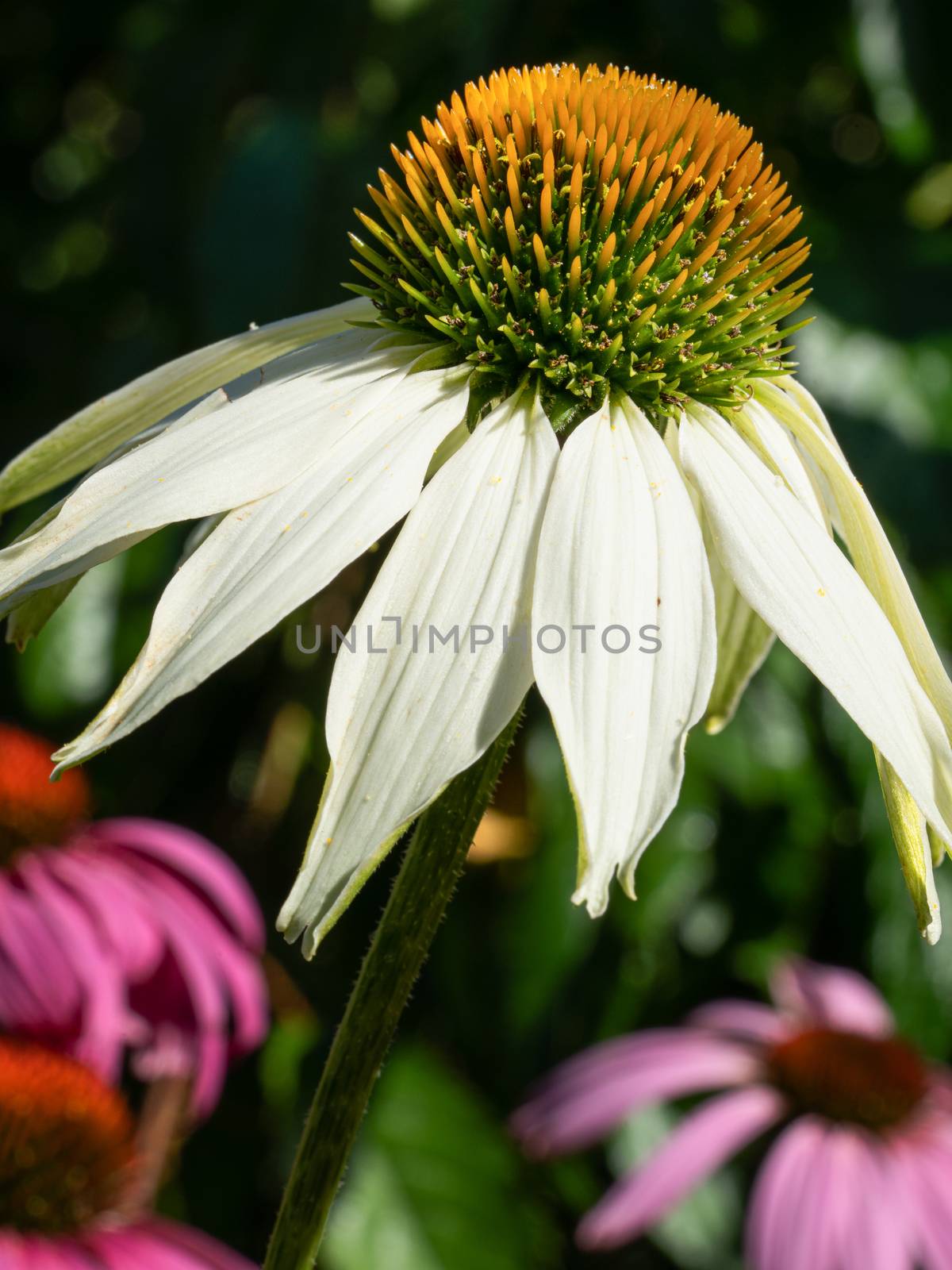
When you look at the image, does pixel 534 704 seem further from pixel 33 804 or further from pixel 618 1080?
pixel 33 804

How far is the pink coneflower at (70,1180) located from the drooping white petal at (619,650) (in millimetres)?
536

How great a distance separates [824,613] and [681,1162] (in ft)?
2.46

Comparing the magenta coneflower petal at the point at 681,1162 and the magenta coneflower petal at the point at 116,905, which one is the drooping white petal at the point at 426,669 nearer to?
the magenta coneflower petal at the point at 116,905

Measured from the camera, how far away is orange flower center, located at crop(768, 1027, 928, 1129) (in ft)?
3.73

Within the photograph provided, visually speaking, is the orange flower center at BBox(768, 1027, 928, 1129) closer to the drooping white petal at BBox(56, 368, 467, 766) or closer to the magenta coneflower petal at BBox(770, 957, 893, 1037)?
the magenta coneflower petal at BBox(770, 957, 893, 1037)

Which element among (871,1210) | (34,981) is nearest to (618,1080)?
(871,1210)

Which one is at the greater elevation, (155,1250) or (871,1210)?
(155,1250)

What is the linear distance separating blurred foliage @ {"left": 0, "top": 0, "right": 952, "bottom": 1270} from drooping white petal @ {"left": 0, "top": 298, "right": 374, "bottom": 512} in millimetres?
591

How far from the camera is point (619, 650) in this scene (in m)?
0.43

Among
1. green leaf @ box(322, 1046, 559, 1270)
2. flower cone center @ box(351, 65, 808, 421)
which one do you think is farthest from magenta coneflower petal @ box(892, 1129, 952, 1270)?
flower cone center @ box(351, 65, 808, 421)

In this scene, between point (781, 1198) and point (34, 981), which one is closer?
point (34, 981)

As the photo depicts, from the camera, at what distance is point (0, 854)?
1.04m

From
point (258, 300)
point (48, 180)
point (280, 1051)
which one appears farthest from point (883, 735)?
point (48, 180)

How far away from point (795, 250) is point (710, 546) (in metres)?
0.17
